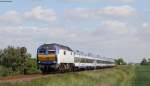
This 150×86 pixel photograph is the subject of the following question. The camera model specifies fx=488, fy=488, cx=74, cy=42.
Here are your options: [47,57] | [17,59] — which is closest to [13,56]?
[17,59]

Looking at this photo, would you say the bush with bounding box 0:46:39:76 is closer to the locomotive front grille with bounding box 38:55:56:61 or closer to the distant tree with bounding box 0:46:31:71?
the distant tree with bounding box 0:46:31:71

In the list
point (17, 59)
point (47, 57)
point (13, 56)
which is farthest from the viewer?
point (13, 56)

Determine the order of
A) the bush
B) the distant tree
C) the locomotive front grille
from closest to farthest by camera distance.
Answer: the locomotive front grille < the bush < the distant tree

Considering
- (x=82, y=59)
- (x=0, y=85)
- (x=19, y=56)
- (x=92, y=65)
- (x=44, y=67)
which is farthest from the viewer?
(x=92, y=65)

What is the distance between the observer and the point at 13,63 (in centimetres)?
7525

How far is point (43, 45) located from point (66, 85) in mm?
20043

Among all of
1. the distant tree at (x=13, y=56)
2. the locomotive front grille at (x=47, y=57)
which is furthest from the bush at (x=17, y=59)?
the locomotive front grille at (x=47, y=57)

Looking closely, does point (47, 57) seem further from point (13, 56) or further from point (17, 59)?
point (13, 56)

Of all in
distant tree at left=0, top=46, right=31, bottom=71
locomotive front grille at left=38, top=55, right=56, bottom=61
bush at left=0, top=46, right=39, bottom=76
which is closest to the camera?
locomotive front grille at left=38, top=55, right=56, bottom=61

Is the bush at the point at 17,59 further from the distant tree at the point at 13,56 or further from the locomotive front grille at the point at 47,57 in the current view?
the locomotive front grille at the point at 47,57

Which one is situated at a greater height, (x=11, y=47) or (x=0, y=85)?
(x=11, y=47)

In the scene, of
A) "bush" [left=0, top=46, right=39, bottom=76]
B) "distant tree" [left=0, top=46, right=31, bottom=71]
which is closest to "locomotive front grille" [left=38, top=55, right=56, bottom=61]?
"bush" [left=0, top=46, right=39, bottom=76]

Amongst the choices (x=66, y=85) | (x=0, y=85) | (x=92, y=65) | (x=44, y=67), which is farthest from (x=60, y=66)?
(x=92, y=65)

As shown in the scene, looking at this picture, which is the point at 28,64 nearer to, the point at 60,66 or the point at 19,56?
the point at 19,56
